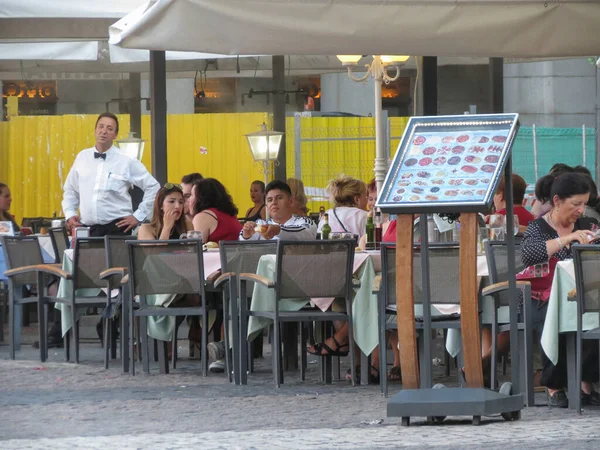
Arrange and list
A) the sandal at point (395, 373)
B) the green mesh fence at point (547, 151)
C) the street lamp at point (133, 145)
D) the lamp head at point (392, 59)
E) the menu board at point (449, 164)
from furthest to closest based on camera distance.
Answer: the green mesh fence at point (547, 151), the street lamp at point (133, 145), the lamp head at point (392, 59), the sandal at point (395, 373), the menu board at point (449, 164)

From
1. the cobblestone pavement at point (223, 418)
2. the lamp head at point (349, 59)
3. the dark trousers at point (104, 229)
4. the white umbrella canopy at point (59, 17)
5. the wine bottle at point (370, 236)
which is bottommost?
the cobblestone pavement at point (223, 418)

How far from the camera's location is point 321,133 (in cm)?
1970

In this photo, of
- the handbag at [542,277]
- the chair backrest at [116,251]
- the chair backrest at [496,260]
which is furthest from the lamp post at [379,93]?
the handbag at [542,277]

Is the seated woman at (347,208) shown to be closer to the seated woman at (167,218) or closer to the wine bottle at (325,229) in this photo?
the wine bottle at (325,229)

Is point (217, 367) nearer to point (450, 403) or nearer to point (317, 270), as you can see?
point (317, 270)

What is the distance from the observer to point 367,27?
8734mm

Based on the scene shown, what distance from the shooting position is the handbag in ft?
26.7

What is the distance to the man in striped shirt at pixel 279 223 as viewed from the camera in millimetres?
10367

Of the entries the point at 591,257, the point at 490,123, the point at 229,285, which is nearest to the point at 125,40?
the point at 229,285

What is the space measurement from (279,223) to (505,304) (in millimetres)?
3141

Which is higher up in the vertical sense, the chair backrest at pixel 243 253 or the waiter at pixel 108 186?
the waiter at pixel 108 186

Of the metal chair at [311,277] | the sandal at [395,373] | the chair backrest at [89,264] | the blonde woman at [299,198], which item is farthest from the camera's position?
the blonde woman at [299,198]

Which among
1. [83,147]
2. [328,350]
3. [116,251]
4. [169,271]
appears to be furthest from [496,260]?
[83,147]

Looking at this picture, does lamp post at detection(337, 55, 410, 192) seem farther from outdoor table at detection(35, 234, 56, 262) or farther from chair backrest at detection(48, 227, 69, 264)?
outdoor table at detection(35, 234, 56, 262)
